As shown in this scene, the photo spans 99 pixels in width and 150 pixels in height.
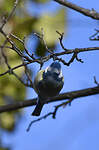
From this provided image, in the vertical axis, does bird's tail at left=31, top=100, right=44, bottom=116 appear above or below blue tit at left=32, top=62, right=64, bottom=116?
below

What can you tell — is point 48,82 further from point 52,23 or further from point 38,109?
point 52,23

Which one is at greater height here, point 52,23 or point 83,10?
point 83,10

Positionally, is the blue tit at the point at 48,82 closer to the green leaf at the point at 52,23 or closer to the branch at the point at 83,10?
the branch at the point at 83,10

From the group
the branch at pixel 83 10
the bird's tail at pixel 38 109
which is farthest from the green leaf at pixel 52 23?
the branch at pixel 83 10

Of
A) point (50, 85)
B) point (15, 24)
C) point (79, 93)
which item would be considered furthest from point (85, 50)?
point (15, 24)

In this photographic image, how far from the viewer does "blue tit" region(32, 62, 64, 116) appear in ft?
11.6

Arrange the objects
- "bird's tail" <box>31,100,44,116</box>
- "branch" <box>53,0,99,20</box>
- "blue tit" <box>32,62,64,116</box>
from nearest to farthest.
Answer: "branch" <box>53,0,99,20</box> → "blue tit" <box>32,62,64,116</box> → "bird's tail" <box>31,100,44,116</box>

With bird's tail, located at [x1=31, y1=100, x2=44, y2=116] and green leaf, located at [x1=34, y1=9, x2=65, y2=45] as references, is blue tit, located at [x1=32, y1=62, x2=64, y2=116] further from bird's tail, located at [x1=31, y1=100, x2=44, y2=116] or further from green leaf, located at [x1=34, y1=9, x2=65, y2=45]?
green leaf, located at [x1=34, y1=9, x2=65, y2=45]

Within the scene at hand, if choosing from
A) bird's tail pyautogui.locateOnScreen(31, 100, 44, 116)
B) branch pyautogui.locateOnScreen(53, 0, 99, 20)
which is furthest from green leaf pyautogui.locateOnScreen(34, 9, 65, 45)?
branch pyautogui.locateOnScreen(53, 0, 99, 20)

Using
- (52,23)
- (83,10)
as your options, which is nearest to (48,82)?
(83,10)

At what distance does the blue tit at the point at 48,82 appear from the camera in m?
3.52

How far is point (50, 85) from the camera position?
3508 millimetres

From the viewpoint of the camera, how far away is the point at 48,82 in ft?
11.5

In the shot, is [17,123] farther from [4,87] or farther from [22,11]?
[22,11]
